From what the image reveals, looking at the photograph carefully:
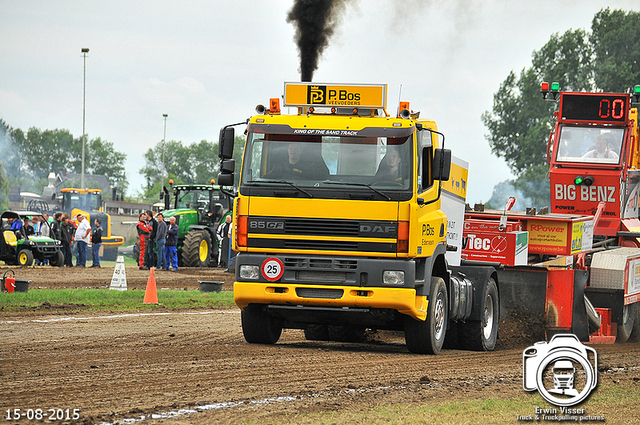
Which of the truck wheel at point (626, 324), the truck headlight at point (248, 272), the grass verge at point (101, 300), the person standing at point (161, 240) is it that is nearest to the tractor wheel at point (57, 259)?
the person standing at point (161, 240)

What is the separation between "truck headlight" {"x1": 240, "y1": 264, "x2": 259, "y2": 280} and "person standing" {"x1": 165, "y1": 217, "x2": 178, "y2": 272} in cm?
1637

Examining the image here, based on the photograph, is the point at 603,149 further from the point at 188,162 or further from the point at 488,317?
the point at 188,162

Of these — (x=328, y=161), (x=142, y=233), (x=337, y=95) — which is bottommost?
(x=142, y=233)

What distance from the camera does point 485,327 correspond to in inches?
479

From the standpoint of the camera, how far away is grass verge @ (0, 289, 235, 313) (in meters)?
15.6

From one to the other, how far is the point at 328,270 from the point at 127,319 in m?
5.84

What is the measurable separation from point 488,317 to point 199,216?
65.0 feet

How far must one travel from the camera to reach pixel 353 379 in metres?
Answer: 8.27

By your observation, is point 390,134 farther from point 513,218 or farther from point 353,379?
point 513,218

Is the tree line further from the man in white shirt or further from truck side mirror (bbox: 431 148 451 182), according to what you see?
truck side mirror (bbox: 431 148 451 182)

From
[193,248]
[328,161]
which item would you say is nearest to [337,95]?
[328,161]

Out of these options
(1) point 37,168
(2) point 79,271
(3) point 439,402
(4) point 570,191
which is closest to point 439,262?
(3) point 439,402

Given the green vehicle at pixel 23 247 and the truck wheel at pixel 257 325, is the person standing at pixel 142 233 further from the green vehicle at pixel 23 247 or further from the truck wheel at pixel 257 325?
the truck wheel at pixel 257 325

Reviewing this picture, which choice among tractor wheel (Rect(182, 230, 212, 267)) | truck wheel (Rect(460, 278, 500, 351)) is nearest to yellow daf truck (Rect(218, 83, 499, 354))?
truck wheel (Rect(460, 278, 500, 351))
